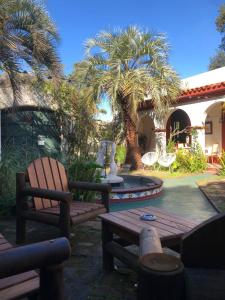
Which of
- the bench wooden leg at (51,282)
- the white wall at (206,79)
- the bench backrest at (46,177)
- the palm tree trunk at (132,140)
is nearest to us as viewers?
the bench wooden leg at (51,282)

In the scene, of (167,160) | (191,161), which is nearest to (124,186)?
(167,160)

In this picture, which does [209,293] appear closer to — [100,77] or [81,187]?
[81,187]

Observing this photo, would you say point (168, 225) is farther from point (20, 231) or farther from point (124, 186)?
point (124, 186)

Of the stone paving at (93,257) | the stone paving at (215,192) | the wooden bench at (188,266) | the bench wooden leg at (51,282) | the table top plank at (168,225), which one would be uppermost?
the wooden bench at (188,266)

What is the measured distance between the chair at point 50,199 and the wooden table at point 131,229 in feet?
1.54

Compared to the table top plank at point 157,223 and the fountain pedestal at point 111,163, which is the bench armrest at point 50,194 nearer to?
the table top plank at point 157,223

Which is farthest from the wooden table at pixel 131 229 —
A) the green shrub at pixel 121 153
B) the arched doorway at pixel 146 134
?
the arched doorway at pixel 146 134

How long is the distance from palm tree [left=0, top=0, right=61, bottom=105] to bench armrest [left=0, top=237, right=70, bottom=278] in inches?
264

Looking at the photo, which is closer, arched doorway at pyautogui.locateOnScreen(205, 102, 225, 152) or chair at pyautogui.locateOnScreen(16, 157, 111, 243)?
chair at pyautogui.locateOnScreen(16, 157, 111, 243)

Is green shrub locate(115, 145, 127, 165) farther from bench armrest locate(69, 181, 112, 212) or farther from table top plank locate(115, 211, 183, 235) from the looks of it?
table top plank locate(115, 211, 183, 235)

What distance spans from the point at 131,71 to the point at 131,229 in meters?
10.4

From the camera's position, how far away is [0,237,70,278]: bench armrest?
140 centimetres

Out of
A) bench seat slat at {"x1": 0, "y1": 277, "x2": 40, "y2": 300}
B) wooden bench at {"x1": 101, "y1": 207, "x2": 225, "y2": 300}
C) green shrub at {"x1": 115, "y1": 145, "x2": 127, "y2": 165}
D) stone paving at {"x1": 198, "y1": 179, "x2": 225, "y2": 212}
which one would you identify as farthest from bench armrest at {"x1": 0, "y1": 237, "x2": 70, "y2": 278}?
green shrub at {"x1": 115, "y1": 145, "x2": 127, "y2": 165}

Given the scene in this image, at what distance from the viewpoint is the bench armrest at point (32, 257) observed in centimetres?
140
